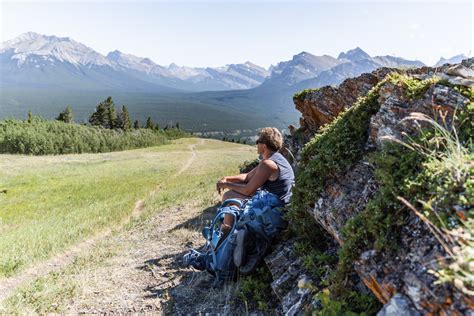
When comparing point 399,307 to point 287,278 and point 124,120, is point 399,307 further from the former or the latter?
point 124,120

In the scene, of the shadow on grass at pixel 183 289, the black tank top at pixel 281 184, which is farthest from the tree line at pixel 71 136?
the black tank top at pixel 281 184

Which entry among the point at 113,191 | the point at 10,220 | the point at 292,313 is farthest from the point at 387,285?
the point at 113,191

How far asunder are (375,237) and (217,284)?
3283 millimetres

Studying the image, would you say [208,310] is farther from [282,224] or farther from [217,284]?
[282,224]

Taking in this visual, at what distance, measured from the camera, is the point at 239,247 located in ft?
18.4

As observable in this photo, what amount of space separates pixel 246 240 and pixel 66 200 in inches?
776

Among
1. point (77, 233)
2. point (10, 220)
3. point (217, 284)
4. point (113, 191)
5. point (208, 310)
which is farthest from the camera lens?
point (113, 191)

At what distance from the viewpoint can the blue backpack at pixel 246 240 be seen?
5715 millimetres

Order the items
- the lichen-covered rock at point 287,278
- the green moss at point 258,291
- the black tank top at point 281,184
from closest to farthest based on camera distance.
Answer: the lichen-covered rock at point 287,278 < the green moss at point 258,291 < the black tank top at point 281,184

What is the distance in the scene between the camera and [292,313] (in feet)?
13.3

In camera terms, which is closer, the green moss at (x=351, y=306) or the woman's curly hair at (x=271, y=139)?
the green moss at (x=351, y=306)

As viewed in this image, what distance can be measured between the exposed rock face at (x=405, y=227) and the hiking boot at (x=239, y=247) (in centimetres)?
51

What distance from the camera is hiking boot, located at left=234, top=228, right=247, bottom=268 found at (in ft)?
18.3

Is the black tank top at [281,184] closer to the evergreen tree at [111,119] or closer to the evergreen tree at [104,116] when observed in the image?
the evergreen tree at [104,116]
